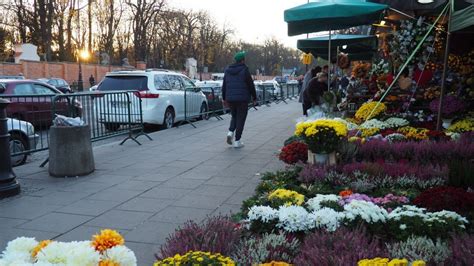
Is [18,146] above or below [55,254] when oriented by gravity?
below

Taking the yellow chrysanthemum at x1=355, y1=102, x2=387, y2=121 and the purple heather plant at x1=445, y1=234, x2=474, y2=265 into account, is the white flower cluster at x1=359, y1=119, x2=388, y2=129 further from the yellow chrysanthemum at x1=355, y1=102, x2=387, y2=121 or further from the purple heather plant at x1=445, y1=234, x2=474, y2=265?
the purple heather plant at x1=445, y1=234, x2=474, y2=265

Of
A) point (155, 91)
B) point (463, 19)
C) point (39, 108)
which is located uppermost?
point (463, 19)

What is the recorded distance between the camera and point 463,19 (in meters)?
5.93

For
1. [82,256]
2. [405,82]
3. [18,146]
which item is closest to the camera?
[82,256]

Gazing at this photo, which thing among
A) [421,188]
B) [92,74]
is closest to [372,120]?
[421,188]

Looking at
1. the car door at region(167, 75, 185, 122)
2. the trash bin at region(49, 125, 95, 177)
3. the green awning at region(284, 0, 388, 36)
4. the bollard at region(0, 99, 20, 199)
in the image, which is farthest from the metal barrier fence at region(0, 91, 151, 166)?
the green awning at region(284, 0, 388, 36)

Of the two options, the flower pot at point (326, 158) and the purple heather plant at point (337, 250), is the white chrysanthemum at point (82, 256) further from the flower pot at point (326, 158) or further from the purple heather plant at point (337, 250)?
the flower pot at point (326, 158)

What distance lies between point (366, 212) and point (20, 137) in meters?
7.11

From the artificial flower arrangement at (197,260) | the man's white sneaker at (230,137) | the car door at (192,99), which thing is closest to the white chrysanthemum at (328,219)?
the artificial flower arrangement at (197,260)

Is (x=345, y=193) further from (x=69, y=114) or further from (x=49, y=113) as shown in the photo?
(x=49, y=113)

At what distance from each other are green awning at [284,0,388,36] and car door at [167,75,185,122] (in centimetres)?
659

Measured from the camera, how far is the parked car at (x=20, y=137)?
838 centimetres

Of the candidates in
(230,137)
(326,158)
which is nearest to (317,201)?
(326,158)

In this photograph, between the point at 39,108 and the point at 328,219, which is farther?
the point at 39,108
